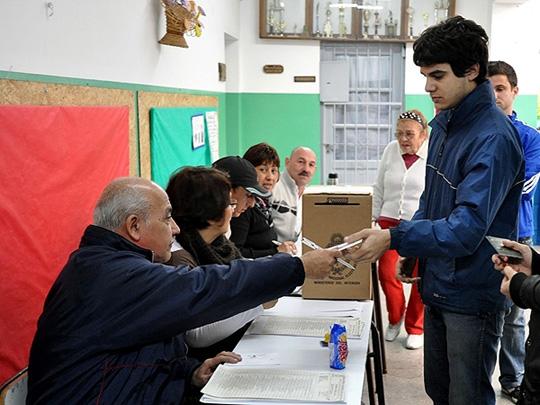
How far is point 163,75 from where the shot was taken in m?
4.29

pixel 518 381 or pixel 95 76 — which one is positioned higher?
pixel 95 76

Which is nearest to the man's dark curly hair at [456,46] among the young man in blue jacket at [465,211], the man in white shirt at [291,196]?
the young man in blue jacket at [465,211]

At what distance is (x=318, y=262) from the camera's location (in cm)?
188

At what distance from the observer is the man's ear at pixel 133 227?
1.70m

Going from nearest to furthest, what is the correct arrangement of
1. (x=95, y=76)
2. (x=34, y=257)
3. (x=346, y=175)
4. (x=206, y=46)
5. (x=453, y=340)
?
1. (x=453, y=340)
2. (x=34, y=257)
3. (x=95, y=76)
4. (x=206, y=46)
5. (x=346, y=175)

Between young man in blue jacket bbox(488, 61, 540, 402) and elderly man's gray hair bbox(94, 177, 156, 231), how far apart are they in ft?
6.66

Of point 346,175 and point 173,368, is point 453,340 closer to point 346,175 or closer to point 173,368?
point 173,368

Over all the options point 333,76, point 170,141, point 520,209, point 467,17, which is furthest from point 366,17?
point 520,209

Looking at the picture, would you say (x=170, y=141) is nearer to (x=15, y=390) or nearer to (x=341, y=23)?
(x=15, y=390)

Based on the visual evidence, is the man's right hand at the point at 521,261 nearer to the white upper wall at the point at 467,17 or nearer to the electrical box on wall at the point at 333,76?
the white upper wall at the point at 467,17

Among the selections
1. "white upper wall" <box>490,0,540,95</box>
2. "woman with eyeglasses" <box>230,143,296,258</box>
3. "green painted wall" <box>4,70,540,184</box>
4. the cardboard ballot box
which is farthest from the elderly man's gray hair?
"white upper wall" <box>490,0,540,95</box>

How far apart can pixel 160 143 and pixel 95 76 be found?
1042 mm

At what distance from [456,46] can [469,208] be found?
53 centimetres

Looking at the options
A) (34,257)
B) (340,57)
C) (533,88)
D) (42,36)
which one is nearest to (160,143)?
(42,36)
